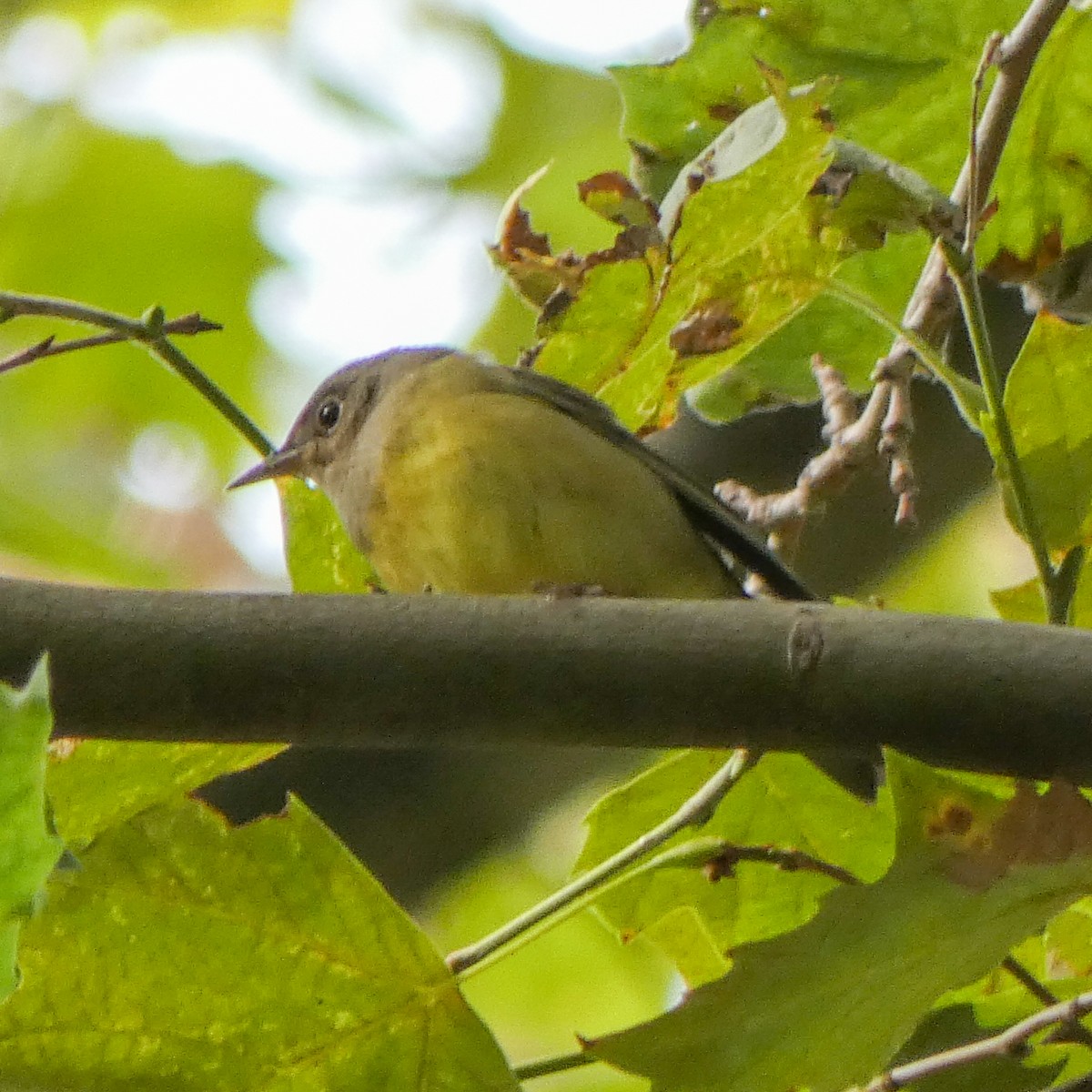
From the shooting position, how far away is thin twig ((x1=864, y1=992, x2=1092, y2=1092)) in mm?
1762

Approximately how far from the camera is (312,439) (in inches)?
153

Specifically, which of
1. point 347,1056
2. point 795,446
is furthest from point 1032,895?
point 795,446

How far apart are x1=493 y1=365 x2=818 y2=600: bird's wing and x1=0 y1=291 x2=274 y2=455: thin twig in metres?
0.56

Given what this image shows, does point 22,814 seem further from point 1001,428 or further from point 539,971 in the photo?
point 539,971

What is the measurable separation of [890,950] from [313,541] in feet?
3.09

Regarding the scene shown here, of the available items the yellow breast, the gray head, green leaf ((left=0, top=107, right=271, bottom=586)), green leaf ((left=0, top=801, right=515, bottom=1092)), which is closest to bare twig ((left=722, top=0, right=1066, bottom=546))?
the yellow breast

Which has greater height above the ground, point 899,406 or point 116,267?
point 899,406

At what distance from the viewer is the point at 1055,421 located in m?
1.88

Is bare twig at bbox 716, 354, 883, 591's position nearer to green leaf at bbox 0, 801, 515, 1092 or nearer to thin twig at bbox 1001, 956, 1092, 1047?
thin twig at bbox 1001, 956, 1092, 1047

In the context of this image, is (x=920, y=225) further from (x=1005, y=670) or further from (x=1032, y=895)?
(x=1032, y=895)

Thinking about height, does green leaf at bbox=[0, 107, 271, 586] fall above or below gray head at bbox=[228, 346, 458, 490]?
below

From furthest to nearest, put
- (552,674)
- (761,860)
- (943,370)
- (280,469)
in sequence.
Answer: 1. (280,469)
2. (761,860)
3. (943,370)
4. (552,674)

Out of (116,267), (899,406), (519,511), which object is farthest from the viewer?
(116,267)

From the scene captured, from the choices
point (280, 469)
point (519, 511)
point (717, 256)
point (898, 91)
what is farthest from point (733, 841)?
point (280, 469)
